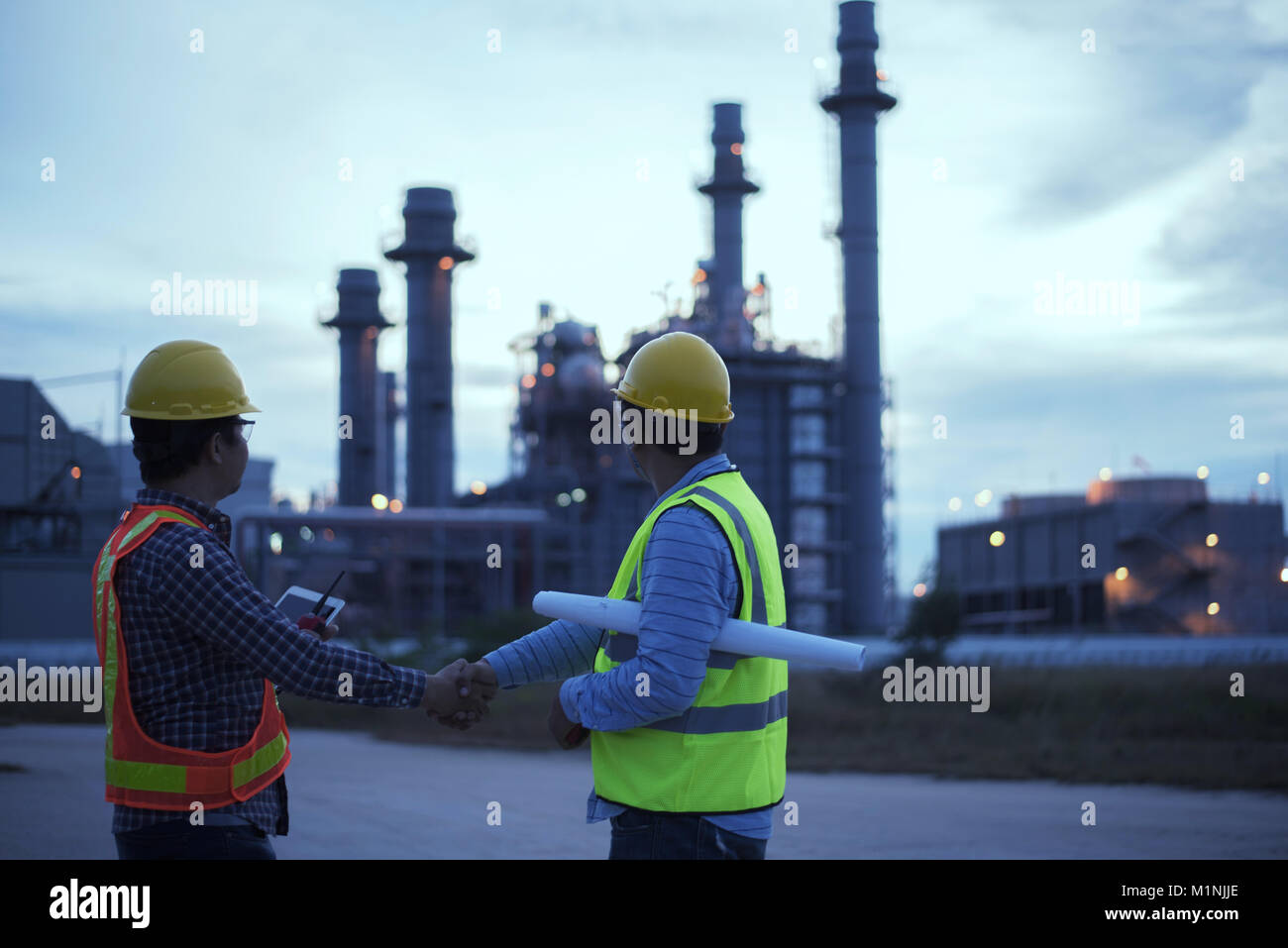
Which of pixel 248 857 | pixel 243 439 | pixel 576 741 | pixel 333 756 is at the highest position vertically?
pixel 243 439

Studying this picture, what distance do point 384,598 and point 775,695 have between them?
1610 inches

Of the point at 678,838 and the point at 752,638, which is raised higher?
the point at 752,638

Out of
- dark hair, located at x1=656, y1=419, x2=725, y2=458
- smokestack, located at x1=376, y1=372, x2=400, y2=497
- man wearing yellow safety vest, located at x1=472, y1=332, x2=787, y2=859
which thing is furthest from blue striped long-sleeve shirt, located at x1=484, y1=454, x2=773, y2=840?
smokestack, located at x1=376, y1=372, x2=400, y2=497

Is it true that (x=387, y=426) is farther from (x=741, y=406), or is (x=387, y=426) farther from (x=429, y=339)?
(x=741, y=406)

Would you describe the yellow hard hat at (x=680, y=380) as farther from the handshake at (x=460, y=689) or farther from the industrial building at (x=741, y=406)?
the industrial building at (x=741, y=406)

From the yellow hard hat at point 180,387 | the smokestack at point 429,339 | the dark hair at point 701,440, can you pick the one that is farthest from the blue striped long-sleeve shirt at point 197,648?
the smokestack at point 429,339

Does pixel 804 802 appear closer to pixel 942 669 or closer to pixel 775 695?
pixel 775 695

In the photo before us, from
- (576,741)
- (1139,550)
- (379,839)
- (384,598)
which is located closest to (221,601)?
(576,741)

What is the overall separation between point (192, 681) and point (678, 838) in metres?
1.22

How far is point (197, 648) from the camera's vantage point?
10.5 feet

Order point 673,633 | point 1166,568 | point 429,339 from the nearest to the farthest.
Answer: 1. point 673,633
2. point 1166,568
3. point 429,339

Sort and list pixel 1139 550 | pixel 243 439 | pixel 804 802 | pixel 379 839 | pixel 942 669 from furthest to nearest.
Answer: pixel 1139 550 < pixel 942 669 < pixel 804 802 < pixel 379 839 < pixel 243 439

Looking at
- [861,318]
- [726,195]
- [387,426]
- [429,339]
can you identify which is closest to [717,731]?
[861,318]
